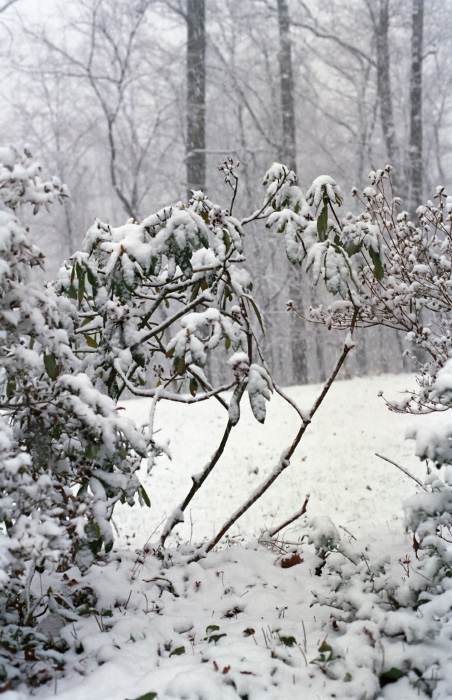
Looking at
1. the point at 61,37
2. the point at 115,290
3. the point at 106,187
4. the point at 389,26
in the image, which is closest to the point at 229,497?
the point at 115,290

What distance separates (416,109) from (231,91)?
4174 millimetres

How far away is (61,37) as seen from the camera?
11.4m

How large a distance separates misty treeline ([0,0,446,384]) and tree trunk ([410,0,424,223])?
0.03 meters

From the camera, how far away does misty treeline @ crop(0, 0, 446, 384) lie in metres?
11.3

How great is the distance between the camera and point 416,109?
11.6 meters

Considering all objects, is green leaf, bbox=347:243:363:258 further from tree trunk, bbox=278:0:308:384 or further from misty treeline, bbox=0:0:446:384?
tree trunk, bbox=278:0:308:384

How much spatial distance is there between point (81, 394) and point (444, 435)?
125cm

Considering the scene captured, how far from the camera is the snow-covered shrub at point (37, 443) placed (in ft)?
5.57

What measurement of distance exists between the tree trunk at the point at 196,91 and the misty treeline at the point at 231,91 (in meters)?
0.03

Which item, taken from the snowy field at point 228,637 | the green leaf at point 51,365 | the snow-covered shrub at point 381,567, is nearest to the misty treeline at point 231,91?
the snow-covered shrub at point 381,567

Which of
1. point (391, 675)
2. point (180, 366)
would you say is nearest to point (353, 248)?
point (180, 366)

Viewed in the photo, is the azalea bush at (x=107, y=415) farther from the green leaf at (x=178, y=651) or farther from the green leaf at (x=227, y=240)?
the green leaf at (x=178, y=651)

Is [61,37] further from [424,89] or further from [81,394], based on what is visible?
[81,394]

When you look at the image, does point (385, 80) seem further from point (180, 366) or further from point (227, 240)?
point (180, 366)
